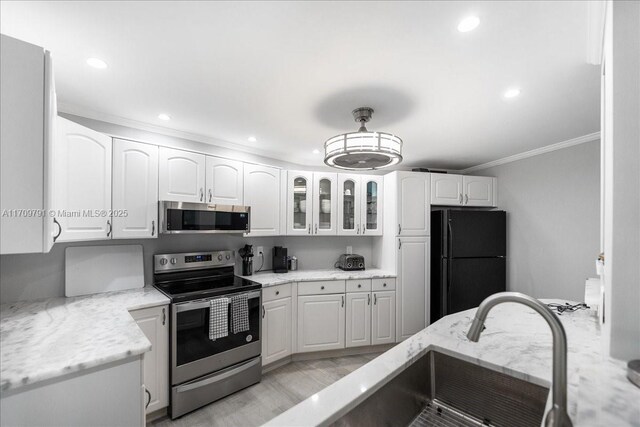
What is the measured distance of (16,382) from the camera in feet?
3.28

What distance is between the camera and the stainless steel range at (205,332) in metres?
2.11

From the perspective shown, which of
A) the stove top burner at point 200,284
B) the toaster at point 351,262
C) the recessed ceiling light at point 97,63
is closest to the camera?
the recessed ceiling light at point 97,63

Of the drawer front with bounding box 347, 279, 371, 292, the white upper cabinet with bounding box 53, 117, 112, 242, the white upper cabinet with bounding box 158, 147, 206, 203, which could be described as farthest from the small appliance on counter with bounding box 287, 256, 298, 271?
the white upper cabinet with bounding box 53, 117, 112, 242

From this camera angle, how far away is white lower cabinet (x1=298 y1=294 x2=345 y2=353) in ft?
9.78

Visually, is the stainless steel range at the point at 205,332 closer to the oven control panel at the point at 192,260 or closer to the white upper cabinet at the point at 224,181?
the oven control panel at the point at 192,260

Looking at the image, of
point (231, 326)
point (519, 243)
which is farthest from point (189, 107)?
point (519, 243)

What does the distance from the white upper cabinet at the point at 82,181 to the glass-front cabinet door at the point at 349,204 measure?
7.59ft

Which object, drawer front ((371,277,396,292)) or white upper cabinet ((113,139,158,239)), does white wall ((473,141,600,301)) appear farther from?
white upper cabinet ((113,139,158,239))

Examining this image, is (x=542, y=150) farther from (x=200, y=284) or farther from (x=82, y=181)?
(x=82, y=181)

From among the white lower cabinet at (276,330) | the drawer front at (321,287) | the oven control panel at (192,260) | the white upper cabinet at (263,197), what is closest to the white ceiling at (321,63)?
the white upper cabinet at (263,197)

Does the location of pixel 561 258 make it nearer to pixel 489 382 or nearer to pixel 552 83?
pixel 552 83

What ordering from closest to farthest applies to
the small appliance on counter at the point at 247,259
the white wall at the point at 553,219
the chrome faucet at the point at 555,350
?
the chrome faucet at the point at 555,350 < the white wall at the point at 553,219 < the small appliance on counter at the point at 247,259

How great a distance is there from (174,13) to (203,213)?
1.62 m

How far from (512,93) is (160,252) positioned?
3137 mm
